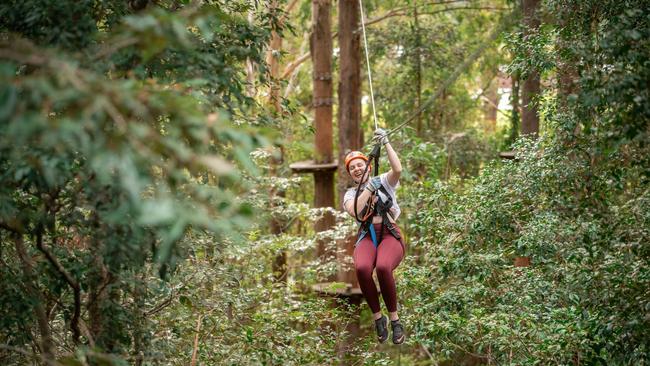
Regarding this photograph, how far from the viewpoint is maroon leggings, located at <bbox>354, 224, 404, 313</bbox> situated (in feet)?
16.5

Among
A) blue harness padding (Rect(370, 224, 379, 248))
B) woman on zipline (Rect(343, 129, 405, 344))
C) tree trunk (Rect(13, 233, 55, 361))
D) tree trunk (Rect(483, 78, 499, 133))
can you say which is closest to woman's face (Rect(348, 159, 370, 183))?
woman on zipline (Rect(343, 129, 405, 344))

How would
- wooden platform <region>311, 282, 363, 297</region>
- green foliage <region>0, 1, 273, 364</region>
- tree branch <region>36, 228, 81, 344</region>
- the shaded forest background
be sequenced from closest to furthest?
1. green foliage <region>0, 1, 273, 364</region>
2. the shaded forest background
3. tree branch <region>36, 228, 81, 344</region>
4. wooden platform <region>311, 282, 363, 297</region>

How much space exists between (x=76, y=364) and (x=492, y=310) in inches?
158

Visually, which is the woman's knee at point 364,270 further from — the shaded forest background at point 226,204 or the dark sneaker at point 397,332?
the shaded forest background at point 226,204

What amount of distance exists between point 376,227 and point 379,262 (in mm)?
263

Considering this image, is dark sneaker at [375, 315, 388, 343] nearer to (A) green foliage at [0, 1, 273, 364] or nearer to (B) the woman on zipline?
(B) the woman on zipline

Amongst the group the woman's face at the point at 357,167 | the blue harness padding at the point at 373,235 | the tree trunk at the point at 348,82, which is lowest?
the blue harness padding at the point at 373,235

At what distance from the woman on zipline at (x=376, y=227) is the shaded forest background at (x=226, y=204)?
0.64m

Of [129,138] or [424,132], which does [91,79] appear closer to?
[129,138]

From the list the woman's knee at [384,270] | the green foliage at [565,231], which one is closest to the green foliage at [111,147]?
the woman's knee at [384,270]

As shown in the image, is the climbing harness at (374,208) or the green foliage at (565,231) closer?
the green foliage at (565,231)

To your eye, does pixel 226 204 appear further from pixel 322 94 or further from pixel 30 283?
pixel 322 94

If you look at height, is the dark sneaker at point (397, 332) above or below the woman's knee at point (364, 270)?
below

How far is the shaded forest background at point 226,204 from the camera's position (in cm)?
238
